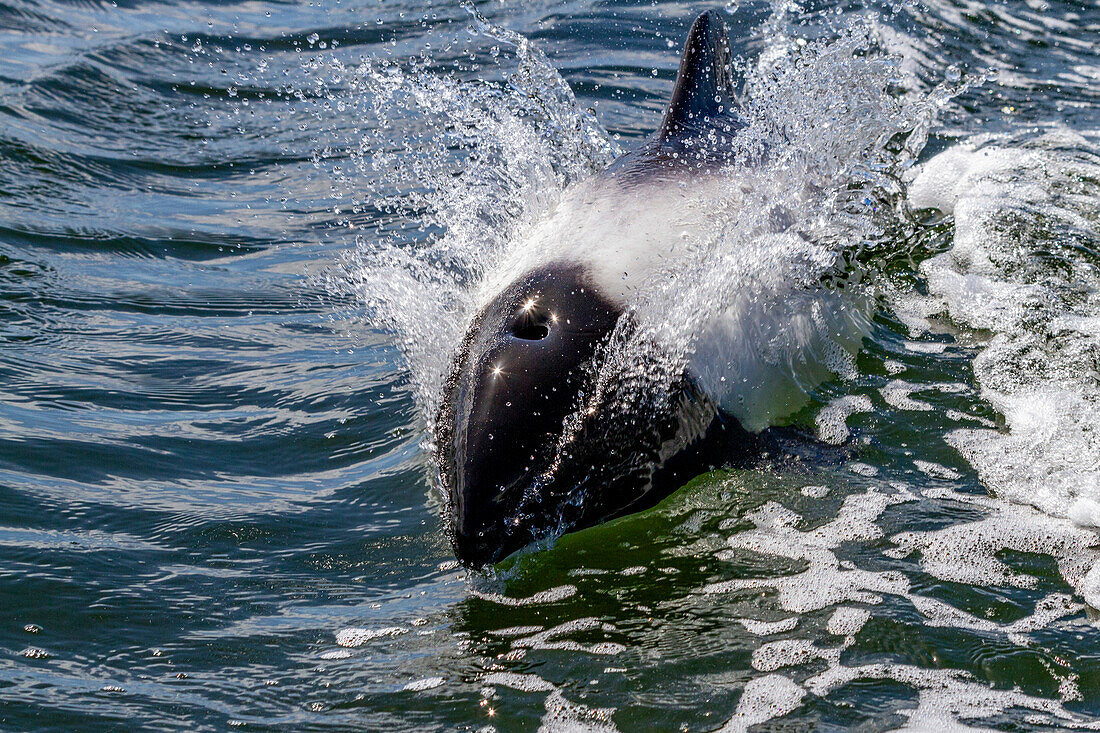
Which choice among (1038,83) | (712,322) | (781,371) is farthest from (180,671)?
(1038,83)

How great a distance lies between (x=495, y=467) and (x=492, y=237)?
89.6 inches

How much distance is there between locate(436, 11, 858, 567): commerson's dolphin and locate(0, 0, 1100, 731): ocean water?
0.42 ft

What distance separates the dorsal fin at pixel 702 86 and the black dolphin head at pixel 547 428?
80.7 inches

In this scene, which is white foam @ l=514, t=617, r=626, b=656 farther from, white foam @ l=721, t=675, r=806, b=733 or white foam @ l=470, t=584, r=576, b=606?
white foam @ l=721, t=675, r=806, b=733

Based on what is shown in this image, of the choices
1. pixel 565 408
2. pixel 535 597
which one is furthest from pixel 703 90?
pixel 535 597

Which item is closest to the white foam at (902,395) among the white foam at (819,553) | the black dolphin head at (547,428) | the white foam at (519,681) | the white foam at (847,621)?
the white foam at (819,553)

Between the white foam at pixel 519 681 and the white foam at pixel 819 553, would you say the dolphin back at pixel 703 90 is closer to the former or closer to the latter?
the white foam at pixel 819 553

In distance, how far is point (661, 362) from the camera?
4.41m

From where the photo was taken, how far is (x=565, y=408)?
412 cm

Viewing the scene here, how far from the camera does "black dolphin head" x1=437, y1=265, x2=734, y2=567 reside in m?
4.00

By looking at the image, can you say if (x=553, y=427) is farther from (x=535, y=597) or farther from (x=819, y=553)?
(x=819, y=553)

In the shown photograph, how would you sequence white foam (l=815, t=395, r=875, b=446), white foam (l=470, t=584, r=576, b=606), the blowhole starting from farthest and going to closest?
white foam (l=815, t=395, r=875, b=446) → the blowhole → white foam (l=470, t=584, r=576, b=606)

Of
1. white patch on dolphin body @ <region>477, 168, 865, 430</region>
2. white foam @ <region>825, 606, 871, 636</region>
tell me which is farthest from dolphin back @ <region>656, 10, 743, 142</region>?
white foam @ <region>825, 606, 871, 636</region>

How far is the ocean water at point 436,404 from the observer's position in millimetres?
3572
